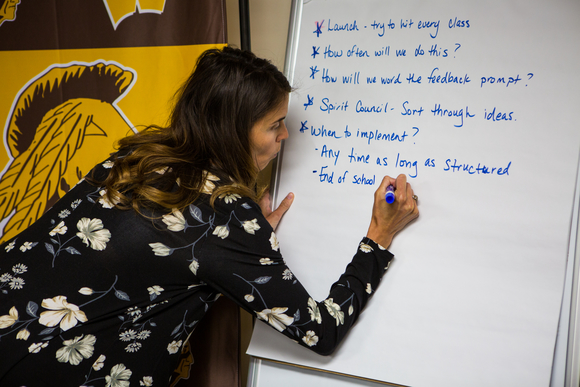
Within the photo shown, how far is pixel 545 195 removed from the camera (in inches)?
32.1

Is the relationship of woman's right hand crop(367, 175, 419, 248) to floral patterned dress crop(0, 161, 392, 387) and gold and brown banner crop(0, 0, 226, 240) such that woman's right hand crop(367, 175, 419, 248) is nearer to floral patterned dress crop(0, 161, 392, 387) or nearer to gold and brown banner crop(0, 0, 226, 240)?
floral patterned dress crop(0, 161, 392, 387)

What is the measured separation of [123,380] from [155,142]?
0.50m

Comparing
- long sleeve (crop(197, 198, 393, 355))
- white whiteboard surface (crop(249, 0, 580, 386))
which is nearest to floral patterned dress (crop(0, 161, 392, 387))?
long sleeve (crop(197, 198, 393, 355))

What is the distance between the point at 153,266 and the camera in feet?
2.43

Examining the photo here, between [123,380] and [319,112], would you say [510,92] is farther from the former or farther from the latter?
[123,380]

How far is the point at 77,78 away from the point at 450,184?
125 centimetres

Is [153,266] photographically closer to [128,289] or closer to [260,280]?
[128,289]

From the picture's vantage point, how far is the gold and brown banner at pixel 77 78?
4.05ft

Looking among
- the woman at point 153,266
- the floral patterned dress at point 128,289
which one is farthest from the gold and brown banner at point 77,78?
the floral patterned dress at point 128,289

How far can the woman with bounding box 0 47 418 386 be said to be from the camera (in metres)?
0.74

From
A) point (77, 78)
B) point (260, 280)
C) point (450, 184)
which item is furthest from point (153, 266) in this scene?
point (77, 78)

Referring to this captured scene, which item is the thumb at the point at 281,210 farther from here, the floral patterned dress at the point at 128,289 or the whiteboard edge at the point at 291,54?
the floral patterned dress at the point at 128,289

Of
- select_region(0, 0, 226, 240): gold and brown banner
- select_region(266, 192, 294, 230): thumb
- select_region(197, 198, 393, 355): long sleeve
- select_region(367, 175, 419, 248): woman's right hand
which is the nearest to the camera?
select_region(197, 198, 393, 355): long sleeve

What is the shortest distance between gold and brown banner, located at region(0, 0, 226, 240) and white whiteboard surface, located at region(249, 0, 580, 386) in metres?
0.48
